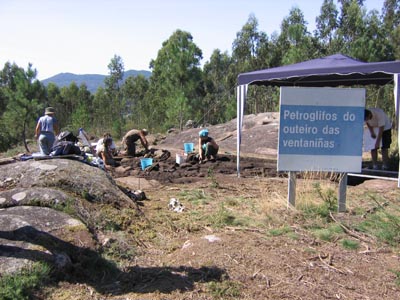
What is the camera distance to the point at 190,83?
29.2 metres

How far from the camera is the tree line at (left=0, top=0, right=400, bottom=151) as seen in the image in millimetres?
24203

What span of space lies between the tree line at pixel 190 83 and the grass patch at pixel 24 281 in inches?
679

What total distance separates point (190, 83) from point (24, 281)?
87.1 feet

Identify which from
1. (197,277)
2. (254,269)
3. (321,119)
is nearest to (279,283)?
(254,269)

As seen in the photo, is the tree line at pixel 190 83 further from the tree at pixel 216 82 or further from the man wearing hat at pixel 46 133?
the man wearing hat at pixel 46 133

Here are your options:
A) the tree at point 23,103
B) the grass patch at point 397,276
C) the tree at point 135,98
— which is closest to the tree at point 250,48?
the tree at point 135,98

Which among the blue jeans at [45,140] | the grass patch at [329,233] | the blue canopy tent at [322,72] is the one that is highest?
the blue canopy tent at [322,72]

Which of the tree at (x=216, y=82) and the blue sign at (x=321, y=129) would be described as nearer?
the blue sign at (x=321, y=129)

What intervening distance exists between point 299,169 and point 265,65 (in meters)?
28.0

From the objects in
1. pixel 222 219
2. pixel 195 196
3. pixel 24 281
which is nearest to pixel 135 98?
pixel 195 196

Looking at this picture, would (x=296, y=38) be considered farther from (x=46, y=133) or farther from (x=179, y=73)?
(x=46, y=133)

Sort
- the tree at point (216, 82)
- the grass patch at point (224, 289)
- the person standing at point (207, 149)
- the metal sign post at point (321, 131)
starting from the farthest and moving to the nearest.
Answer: the tree at point (216, 82) → the person standing at point (207, 149) → the metal sign post at point (321, 131) → the grass patch at point (224, 289)

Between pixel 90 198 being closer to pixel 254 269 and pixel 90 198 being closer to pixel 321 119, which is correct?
pixel 254 269

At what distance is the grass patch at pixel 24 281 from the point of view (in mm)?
3105
